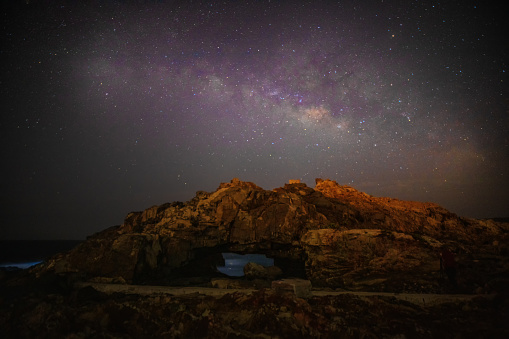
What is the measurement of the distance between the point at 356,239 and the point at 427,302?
556 centimetres

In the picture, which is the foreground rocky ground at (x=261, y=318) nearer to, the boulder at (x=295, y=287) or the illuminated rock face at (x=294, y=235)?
the boulder at (x=295, y=287)

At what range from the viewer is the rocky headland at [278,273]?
9.07 meters

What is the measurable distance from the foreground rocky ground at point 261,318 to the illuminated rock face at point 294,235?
4.22 metres

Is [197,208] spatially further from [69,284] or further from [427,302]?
[427,302]

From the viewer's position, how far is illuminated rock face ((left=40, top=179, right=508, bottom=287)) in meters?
15.6

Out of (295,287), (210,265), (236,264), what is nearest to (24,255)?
(236,264)

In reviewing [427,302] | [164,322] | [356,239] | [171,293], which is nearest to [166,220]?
[171,293]

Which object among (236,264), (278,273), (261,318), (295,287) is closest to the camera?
(261,318)

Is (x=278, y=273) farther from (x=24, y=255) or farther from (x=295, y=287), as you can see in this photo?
(x=24, y=255)

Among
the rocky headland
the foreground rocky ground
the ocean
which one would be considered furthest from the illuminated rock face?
the ocean

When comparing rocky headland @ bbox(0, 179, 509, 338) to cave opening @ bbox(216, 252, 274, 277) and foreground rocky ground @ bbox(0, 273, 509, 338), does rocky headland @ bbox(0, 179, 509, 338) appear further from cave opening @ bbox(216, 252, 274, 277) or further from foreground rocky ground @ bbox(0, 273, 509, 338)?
cave opening @ bbox(216, 252, 274, 277)

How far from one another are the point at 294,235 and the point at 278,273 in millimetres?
4298

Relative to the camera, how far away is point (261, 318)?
29.8ft

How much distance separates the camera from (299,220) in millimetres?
21359
